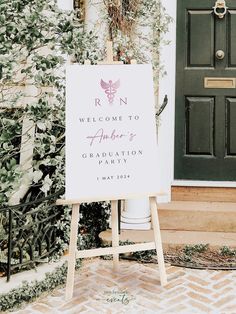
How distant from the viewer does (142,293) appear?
4.13 m

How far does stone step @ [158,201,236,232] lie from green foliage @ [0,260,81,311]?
1.28 metres

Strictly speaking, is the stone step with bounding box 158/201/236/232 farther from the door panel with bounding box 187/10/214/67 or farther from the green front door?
the door panel with bounding box 187/10/214/67

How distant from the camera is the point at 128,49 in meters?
5.28

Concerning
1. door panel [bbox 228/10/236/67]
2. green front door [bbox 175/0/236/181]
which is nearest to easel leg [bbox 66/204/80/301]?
green front door [bbox 175/0/236/181]

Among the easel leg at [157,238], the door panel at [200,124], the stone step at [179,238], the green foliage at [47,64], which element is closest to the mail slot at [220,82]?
the door panel at [200,124]

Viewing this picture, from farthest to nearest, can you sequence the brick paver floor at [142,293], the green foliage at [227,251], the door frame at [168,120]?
the door frame at [168,120]
the green foliage at [227,251]
the brick paver floor at [142,293]

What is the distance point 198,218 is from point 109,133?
5.17ft

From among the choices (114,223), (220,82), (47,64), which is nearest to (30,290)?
(114,223)

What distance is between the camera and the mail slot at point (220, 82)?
5.66 m

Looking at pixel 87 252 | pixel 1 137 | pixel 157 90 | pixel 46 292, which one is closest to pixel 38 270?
pixel 46 292

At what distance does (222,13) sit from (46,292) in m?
3.23

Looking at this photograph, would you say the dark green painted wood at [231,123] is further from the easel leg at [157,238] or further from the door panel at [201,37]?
the easel leg at [157,238]

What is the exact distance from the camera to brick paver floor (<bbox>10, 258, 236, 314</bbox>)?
3.91m

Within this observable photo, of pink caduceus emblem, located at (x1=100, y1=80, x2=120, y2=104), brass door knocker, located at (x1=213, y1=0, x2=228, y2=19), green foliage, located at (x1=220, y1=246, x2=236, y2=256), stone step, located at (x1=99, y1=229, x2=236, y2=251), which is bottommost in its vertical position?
green foliage, located at (x1=220, y1=246, x2=236, y2=256)
